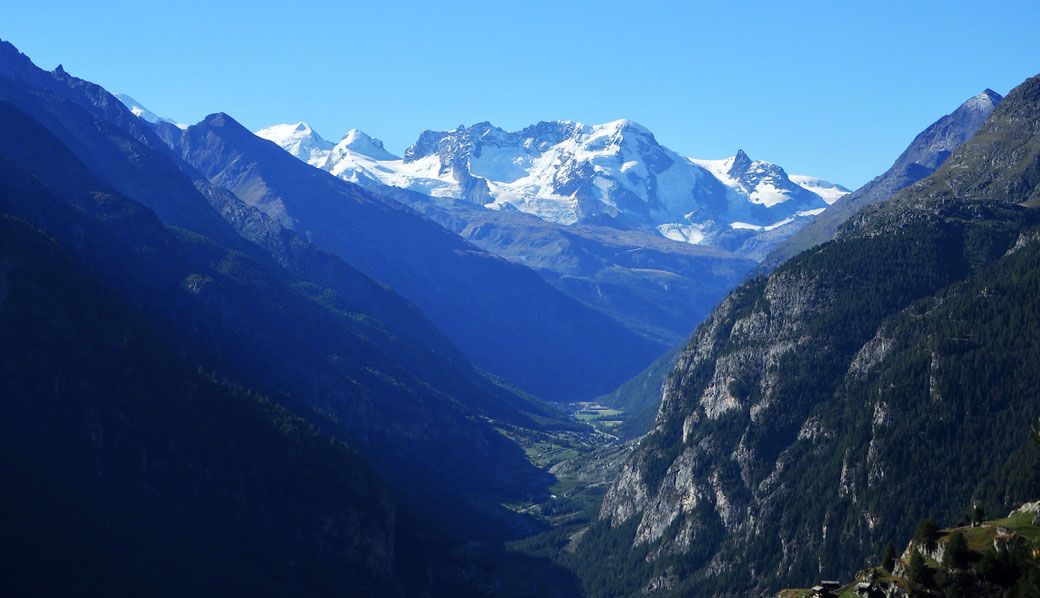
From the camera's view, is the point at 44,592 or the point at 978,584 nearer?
the point at 978,584

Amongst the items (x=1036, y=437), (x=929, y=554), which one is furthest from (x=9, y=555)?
(x=1036, y=437)

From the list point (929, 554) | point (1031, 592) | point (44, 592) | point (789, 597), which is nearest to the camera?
point (1031, 592)

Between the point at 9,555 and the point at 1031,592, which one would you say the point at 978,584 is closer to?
the point at 1031,592

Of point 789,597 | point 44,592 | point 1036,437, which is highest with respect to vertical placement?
point 1036,437

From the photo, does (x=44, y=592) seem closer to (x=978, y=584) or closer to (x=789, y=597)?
(x=789, y=597)

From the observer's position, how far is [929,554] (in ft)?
432

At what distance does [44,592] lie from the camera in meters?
197

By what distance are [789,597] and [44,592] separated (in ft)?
427

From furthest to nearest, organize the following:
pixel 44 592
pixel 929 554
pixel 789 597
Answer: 1. pixel 44 592
2. pixel 789 597
3. pixel 929 554

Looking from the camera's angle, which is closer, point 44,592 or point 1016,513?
point 1016,513

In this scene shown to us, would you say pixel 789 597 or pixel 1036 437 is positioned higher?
pixel 1036 437

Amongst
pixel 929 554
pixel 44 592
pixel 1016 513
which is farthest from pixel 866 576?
pixel 44 592

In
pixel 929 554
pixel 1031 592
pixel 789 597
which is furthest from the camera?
pixel 789 597

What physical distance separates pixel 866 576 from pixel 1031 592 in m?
22.9
